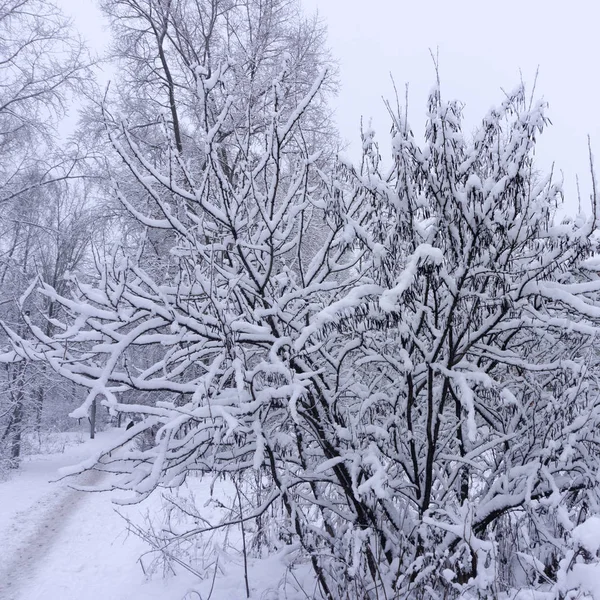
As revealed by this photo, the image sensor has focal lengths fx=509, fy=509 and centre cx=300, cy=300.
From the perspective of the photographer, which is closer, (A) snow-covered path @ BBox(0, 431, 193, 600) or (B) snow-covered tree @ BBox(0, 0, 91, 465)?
(A) snow-covered path @ BBox(0, 431, 193, 600)

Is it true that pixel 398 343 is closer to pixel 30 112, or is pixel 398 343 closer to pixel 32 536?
pixel 32 536

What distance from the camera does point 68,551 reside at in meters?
7.33

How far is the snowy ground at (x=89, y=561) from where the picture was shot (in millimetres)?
5035

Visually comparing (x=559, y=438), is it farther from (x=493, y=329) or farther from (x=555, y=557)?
(x=555, y=557)

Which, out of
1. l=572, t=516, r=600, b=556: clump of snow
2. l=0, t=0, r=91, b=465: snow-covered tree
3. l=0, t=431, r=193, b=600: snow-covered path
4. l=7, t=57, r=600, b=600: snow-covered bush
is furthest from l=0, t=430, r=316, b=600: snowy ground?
l=0, t=0, r=91, b=465: snow-covered tree

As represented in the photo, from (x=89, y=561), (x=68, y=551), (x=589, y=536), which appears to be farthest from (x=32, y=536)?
(x=589, y=536)

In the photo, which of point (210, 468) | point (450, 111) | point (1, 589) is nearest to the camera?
point (450, 111)

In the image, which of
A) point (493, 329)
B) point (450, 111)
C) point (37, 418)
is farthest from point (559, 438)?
point (37, 418)

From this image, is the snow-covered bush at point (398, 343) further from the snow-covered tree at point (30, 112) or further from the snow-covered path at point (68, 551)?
the snow-covered tree at point (30, 112)

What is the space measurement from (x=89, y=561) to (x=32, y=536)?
1971mm

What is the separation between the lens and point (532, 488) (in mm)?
3055

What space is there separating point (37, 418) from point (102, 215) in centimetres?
1077

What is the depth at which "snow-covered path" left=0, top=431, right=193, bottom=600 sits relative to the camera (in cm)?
566

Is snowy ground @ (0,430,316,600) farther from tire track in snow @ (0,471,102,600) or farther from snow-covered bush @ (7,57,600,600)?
snow-covered bush @ (7,57,600,600)
